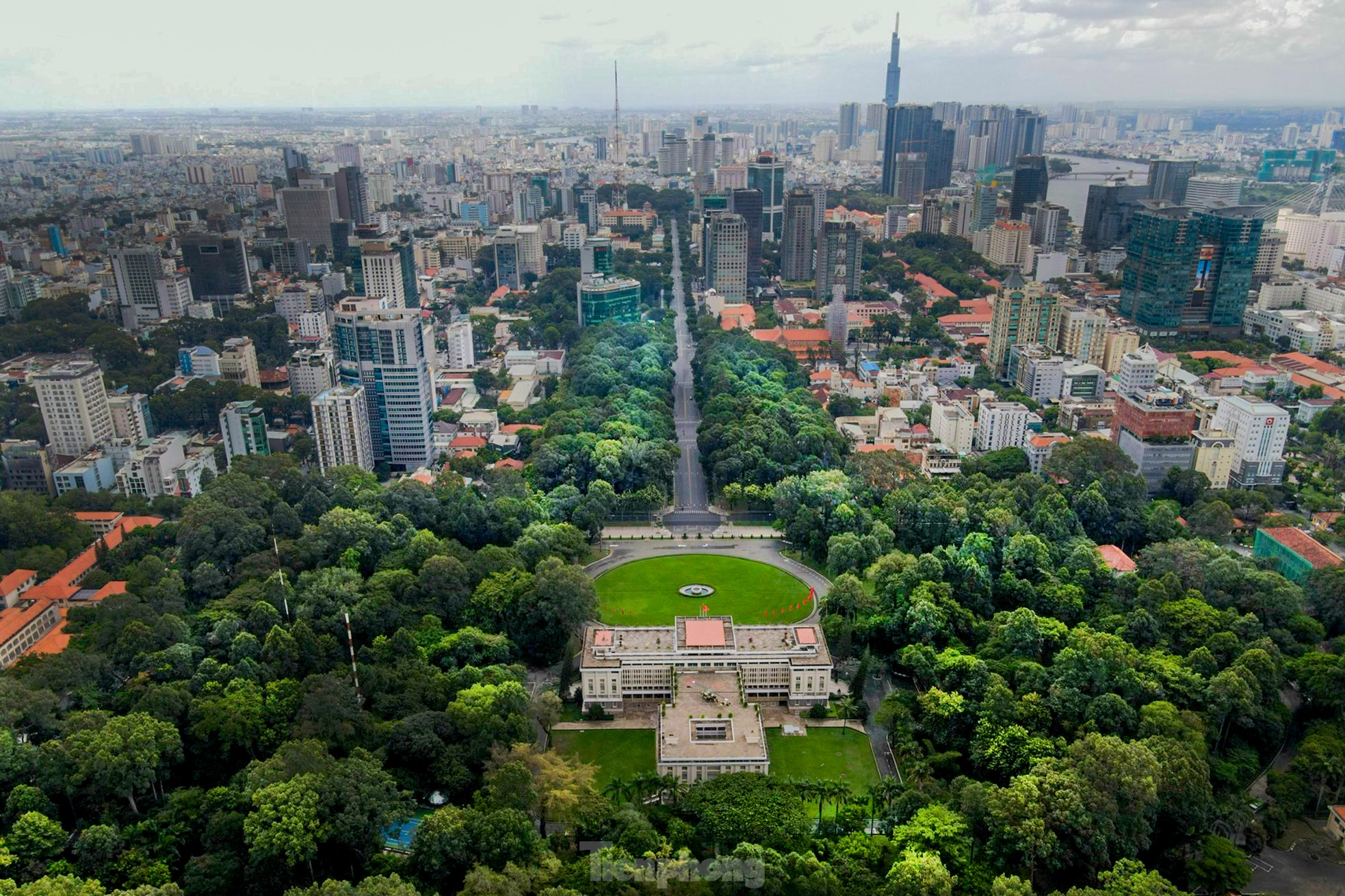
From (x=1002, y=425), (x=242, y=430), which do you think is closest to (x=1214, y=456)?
(x=1002, y=425)

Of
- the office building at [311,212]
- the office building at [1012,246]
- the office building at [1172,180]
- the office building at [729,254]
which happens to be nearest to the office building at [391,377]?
the office building at [729,254]

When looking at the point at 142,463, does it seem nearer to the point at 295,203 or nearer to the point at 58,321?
the point at 58,321

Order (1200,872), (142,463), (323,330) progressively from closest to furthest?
1. (1200,872)
2. (142,463)
3. (323,330)

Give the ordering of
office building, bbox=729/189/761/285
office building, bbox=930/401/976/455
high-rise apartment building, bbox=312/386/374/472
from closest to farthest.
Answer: high-rise apartment building, bbox=312/386/374/472 < office building, bbox=930/401/976/455 < office building, bbox=729/189/761/285

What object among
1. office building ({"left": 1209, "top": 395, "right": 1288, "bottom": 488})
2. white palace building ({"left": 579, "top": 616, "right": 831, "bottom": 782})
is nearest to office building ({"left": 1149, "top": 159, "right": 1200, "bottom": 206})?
office building ({"left": 1209, "top": 395, "right": 1288, "bottom": 488})

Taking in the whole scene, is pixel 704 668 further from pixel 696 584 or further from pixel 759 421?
pixel 759 421

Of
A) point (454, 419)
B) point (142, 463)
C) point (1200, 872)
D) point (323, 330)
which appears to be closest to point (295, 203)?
point (323, 330)

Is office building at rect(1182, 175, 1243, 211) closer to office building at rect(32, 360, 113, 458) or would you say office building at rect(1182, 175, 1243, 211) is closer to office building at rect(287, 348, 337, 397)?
office building at rect(287, 348, 337, 397)
